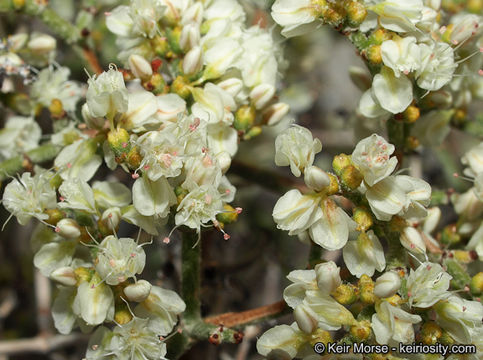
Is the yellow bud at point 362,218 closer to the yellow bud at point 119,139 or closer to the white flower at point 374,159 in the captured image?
the white flower at point 374,159

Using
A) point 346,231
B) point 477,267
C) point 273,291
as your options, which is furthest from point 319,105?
point 346,231

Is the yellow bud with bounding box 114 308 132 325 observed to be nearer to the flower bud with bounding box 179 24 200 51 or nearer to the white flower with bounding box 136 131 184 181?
the white flower with bounding box 136 131 184 181

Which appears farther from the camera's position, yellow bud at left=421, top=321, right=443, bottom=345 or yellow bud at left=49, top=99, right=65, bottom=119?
yellow bud at left=49, top=99, right=65, bottom=119

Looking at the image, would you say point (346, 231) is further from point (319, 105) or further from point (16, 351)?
point (319, 105)

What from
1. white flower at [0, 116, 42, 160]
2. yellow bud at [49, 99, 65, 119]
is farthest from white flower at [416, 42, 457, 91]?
white flower at [0, 116, 42, 160]

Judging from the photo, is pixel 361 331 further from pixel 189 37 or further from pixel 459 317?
pixel 189 37

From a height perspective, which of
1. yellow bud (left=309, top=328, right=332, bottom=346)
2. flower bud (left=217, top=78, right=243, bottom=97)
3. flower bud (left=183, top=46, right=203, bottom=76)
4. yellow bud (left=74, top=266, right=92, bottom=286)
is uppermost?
flower bud (left=183, top=46, right=203, bottom=76)
